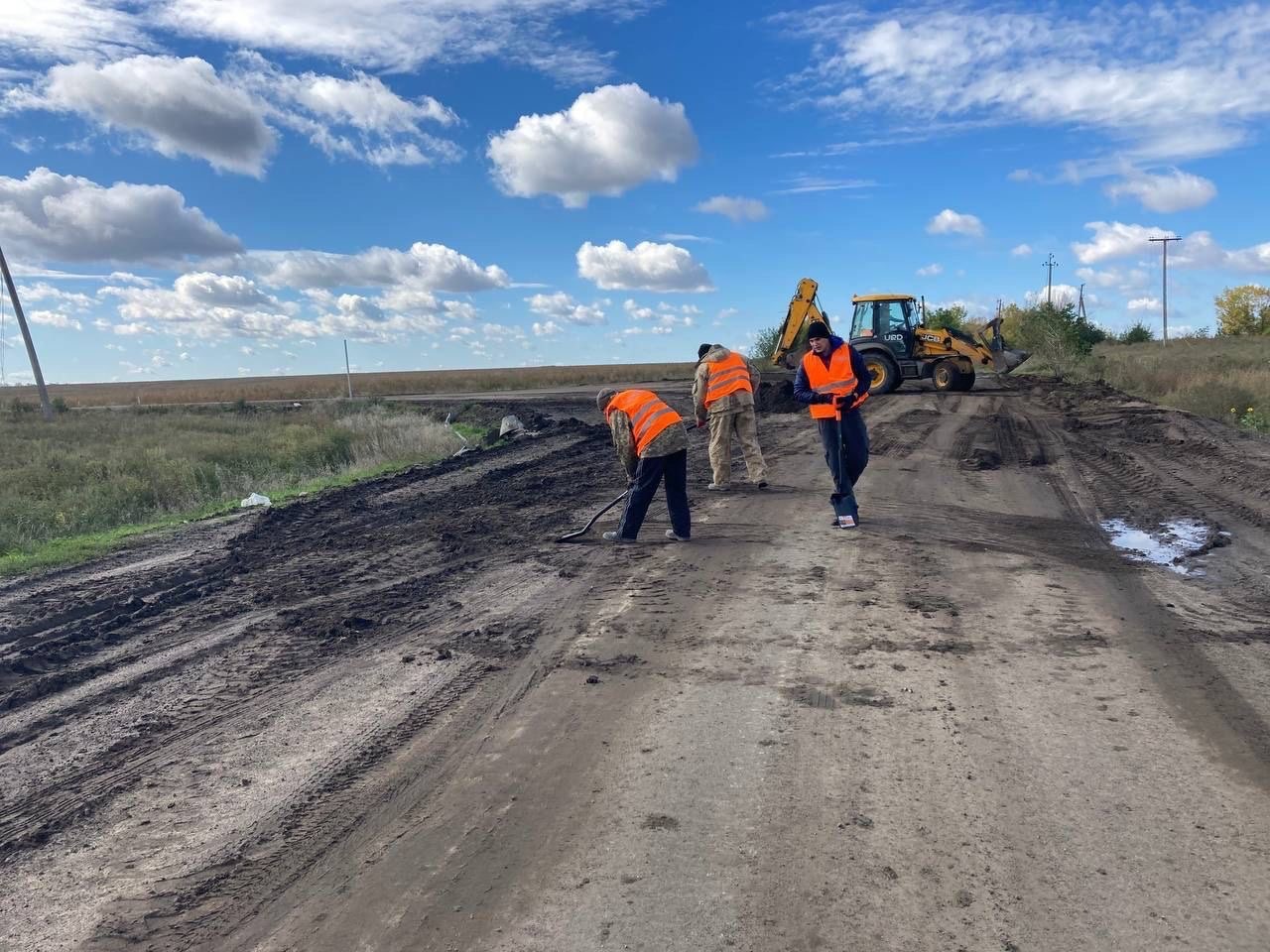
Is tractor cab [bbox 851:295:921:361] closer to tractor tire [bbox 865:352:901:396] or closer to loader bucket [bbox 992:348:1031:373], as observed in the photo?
tractor tire [bbox 865:352:901:396]

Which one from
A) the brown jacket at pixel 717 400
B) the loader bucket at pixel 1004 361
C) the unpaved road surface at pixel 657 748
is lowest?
the unpaved road surface at pixel 657 748

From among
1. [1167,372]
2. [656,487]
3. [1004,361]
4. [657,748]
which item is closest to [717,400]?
[656,487]

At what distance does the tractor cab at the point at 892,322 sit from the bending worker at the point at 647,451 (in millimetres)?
18633

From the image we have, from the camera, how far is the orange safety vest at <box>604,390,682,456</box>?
7.90 m

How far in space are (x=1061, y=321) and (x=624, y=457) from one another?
33194 millimetres

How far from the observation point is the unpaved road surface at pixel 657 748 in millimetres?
3006

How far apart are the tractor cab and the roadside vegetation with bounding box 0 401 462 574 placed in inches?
472

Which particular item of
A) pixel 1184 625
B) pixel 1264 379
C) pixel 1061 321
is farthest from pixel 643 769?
pixel 1061 321

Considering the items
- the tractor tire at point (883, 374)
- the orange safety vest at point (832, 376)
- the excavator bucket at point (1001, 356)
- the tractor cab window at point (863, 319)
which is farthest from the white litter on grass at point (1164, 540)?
the excavator bucket at point (1001, 356)

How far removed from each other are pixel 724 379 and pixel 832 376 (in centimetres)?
235

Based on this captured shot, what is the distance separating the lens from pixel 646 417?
793 centimetres

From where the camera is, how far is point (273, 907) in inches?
124

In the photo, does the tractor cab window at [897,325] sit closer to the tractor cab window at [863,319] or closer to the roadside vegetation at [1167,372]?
the tractor cab window at [863,319]

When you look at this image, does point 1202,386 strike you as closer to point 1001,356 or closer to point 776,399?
point 1001,356
